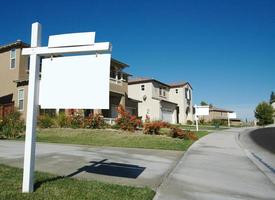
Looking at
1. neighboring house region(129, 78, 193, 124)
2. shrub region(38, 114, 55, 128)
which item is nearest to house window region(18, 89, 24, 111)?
shrub region(38, 114, 55, 128)

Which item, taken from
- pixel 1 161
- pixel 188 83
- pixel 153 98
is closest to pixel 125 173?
pixel 1 161

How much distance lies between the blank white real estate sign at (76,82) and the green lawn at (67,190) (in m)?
1.55

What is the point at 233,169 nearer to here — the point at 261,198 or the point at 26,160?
the point at 261,198

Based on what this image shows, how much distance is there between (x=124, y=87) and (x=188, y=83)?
84.0 feet

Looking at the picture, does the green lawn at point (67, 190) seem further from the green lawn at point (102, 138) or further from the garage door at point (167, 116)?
the garage door at point (167, 116)

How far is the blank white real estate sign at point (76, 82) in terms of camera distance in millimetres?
4891

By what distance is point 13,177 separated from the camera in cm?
586

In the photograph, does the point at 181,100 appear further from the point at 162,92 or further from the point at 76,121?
the point at 76,121

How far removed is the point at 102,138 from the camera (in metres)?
16.4

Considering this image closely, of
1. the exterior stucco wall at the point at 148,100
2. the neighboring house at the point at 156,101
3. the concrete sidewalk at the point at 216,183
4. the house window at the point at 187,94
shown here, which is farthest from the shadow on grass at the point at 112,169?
the house window at the point at 187,94

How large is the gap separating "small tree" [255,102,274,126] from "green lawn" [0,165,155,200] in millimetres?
61796

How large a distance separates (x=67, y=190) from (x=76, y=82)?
202 centimetres

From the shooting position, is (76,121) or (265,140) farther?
(76,121)

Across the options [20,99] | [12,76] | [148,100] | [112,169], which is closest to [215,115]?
[148,100]
